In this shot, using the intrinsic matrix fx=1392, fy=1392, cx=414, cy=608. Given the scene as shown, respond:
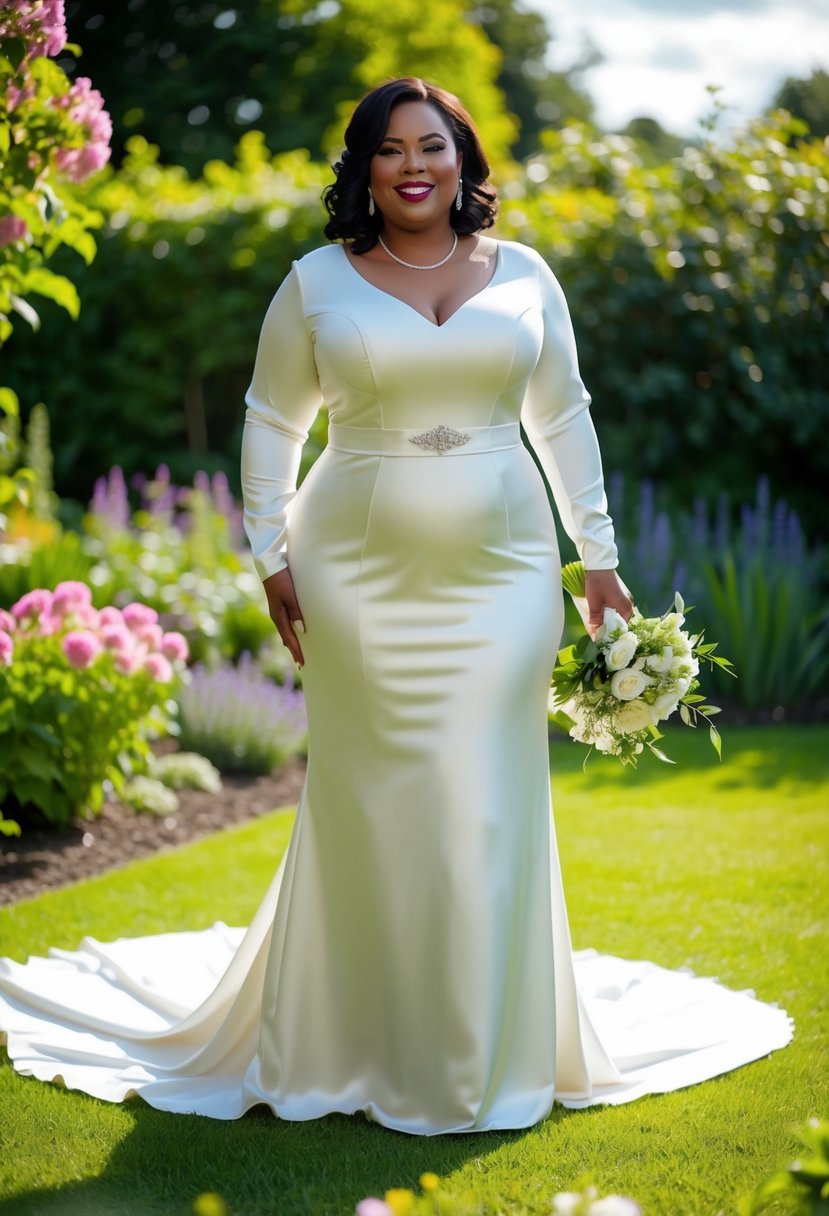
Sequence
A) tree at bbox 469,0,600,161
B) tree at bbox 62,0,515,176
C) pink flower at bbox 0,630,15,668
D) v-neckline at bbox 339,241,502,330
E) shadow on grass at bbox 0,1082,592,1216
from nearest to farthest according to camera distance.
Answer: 1. shadow on grass at bbox 0,1082,592,1216
2. v-neckline at bbox 339,241,502,330
3. pink flower at bbox 0,630,15,668
4. tree at bbox 62,0,515,176
5. tree at bbox 469,0,600,161

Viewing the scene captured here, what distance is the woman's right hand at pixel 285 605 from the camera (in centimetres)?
352

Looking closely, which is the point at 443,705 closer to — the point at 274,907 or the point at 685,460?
the point at 274,907

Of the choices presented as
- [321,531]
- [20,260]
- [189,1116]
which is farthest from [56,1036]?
[20,260]

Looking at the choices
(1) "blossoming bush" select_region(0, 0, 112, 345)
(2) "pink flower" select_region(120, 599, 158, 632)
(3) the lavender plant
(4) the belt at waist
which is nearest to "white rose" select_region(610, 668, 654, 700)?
(4) the belt at waist

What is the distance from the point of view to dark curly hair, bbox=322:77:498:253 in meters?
3.37

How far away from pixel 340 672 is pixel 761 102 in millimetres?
7960

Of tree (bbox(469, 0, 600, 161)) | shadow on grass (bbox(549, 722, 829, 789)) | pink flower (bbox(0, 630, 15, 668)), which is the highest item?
tree (bbox(469, 0, 600, 161))

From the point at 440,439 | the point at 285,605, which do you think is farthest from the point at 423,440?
the point at 285,605

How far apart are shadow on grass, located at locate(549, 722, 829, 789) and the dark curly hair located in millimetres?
3611

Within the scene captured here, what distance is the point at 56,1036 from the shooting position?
3.92 meters

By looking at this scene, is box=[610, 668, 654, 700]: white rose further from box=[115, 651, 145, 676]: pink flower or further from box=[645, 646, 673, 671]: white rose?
box=[115, 651, 145, 676]: pink flower

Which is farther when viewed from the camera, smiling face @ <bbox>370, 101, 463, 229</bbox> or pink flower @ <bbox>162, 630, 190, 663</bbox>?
pink flower @ <bbox>162, 630, 190, 663</bbox>

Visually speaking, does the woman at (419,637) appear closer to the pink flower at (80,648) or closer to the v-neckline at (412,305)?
the v-neckline at (412,305)

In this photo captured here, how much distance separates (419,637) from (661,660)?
595mm
